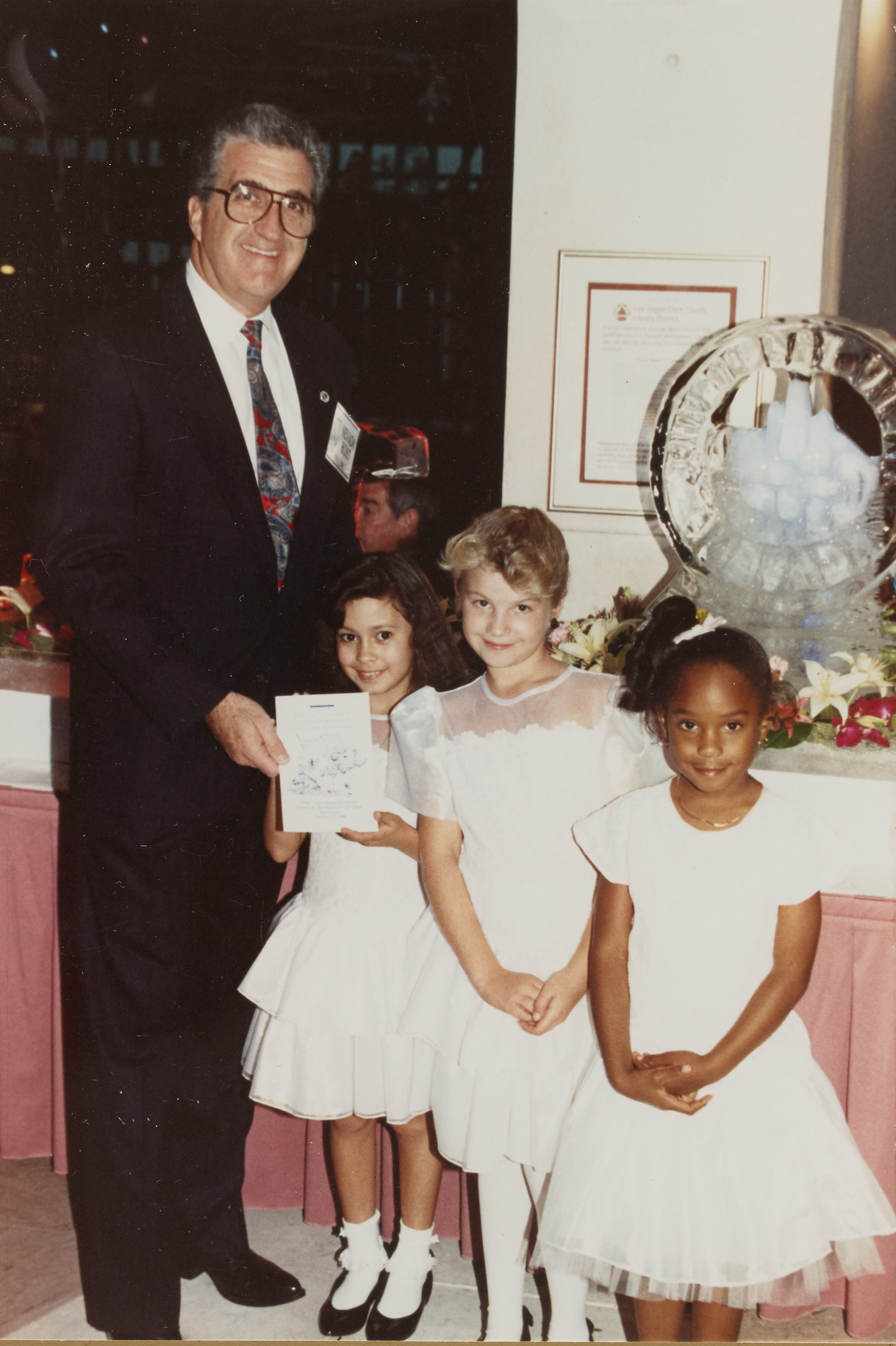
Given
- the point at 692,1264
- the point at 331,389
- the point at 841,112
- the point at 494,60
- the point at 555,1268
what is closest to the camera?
Result: the point at 692,1264

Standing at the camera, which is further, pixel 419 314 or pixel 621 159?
pixel 419 314

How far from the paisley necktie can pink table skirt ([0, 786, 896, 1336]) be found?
0.80m

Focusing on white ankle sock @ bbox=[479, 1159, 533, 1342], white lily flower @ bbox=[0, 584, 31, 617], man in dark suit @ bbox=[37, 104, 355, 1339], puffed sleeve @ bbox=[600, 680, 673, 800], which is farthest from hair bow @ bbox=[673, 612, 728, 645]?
white lily flower @ bbox=[0, 584, 31, 617]

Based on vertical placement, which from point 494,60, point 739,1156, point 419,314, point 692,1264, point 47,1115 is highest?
point 494,60

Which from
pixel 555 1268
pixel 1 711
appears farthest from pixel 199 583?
pixel 555 1268

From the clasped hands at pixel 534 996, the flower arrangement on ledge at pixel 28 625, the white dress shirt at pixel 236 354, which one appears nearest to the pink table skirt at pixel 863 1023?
the clasped hands at pixel 534 996

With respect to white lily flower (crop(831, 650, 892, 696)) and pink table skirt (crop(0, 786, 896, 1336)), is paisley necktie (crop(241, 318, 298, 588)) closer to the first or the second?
pink table skirt (crop(0, 786, 896, 1336))

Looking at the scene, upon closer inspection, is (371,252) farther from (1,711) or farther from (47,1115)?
(47,1115)

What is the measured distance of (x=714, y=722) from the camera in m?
1.48

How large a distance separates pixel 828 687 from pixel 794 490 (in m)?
0.37

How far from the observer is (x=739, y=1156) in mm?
1471

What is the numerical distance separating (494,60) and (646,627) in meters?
1.91

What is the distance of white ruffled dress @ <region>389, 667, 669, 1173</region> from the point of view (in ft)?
5.41

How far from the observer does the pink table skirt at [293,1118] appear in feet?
5.74
